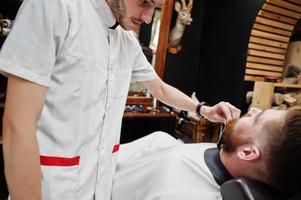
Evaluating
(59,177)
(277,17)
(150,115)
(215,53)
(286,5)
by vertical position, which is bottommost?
(150,115)

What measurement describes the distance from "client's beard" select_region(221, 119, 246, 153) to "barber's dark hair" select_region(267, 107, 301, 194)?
0.17m

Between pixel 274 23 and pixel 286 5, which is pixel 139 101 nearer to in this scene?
pixel 274 23

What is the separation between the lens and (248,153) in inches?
44.5

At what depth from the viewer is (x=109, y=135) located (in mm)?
1075

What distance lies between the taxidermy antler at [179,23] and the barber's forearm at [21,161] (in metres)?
2.82

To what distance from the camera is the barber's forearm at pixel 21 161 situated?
28.8 inches

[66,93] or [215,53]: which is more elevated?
[215,53]

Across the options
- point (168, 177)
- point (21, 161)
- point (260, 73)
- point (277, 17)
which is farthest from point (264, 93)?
point (21, 161)

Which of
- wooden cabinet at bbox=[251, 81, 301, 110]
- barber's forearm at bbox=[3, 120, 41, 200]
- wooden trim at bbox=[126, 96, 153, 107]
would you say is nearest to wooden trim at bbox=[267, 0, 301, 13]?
wooden cabinet at bbox=[251, 81, 301, 110]

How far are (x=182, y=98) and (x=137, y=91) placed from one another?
1694 millimetres

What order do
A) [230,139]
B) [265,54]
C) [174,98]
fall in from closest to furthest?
[230,139] < [174,98] < [265,54]

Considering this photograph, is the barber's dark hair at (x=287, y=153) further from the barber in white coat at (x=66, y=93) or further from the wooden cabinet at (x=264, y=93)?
the wooden cabinet at (x=264, y=93)

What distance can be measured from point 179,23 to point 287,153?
2567 millimetres

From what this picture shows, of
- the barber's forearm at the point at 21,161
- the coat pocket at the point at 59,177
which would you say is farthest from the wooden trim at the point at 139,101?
the barber's forearm at the point at 21,161
